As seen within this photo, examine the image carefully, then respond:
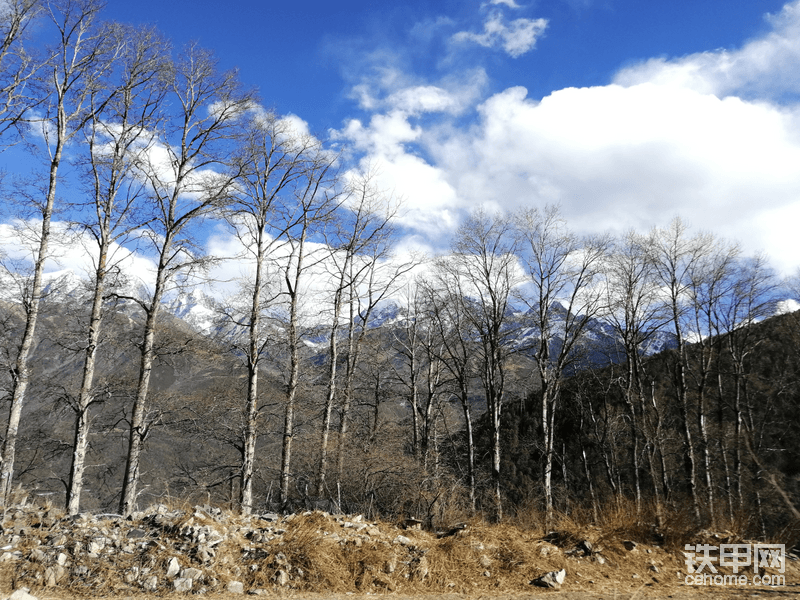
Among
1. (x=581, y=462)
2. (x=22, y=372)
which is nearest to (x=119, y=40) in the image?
(x=22, y=372)

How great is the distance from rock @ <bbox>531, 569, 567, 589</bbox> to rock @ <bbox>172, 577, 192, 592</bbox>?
4.45 meters

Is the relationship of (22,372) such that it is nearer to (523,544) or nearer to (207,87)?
(207,87)

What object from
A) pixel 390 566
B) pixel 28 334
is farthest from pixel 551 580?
pixel 28 334

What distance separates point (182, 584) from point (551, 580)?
187 inches

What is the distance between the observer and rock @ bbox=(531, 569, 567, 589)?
233 inches

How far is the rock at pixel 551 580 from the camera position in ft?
19.4

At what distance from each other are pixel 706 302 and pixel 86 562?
21.0m

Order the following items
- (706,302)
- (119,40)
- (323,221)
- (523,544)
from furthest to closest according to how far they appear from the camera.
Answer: (706,302) < (323,221) < (119,40) < (523,544)

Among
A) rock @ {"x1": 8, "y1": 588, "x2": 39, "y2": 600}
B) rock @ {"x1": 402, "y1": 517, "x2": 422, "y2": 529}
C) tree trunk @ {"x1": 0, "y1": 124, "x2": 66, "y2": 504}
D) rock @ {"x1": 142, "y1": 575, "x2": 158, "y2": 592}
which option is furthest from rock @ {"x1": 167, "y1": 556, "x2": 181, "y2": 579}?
tree trunk @ {"x1": 0, "y1": 124, "x2": 66, "y2": 504}

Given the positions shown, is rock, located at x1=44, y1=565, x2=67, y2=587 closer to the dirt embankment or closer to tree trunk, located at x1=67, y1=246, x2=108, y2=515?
the dirt embankment

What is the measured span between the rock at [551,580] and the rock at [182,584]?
445cm

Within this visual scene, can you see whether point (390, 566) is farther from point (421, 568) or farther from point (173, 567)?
point (173, 567)

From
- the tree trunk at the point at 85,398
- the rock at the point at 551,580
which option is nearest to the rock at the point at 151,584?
the rock at the point at 551,580

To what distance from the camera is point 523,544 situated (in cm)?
710
